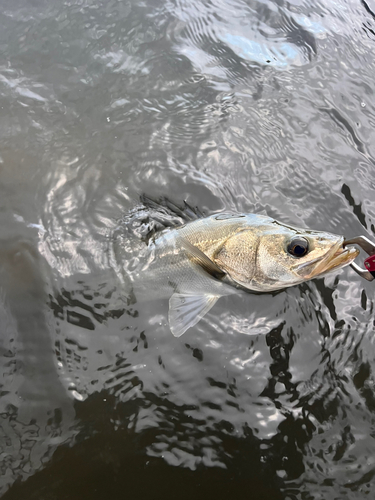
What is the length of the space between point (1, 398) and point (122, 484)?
39.4 inches

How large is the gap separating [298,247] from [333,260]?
26cm

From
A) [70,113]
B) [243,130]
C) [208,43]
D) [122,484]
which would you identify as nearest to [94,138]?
[70,113]

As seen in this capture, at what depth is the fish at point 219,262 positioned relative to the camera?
109 inches

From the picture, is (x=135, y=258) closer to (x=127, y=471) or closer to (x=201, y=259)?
(x=201, y=259)

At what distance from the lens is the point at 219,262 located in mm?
3062

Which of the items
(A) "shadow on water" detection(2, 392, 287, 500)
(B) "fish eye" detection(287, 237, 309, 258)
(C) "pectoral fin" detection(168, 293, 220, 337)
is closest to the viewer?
(A) "shadow on water" detection(2, 392, 287, 500)

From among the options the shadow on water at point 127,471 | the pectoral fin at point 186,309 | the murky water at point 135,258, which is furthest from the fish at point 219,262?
the shadow on water at point 127,471

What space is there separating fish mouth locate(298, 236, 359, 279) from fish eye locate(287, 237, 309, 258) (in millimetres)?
86

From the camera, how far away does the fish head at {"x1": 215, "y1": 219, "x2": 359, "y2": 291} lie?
8.53 feet

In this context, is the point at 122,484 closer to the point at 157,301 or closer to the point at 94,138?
the point at 157,301

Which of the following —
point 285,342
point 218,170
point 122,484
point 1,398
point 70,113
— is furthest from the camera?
point 70,113

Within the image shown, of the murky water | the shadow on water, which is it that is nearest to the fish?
the murky water

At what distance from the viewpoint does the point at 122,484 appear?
2.45 m

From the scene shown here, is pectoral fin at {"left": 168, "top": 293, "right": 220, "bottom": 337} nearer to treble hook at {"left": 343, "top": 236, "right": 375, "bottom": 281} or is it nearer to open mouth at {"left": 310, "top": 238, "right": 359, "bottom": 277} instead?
open mouth at {"left": 310, "top": 238, "right": 359, "bottom": 277}
